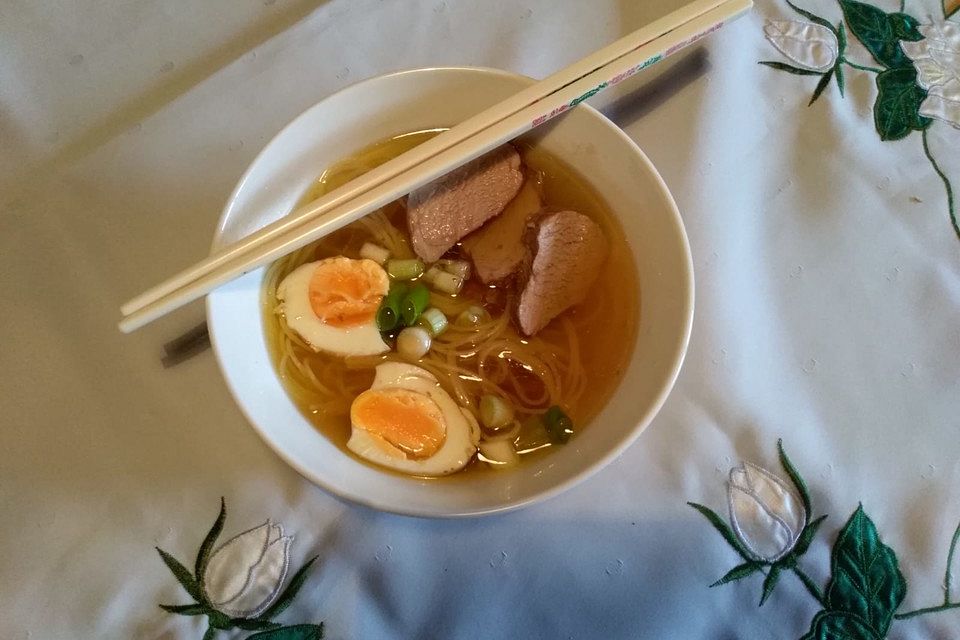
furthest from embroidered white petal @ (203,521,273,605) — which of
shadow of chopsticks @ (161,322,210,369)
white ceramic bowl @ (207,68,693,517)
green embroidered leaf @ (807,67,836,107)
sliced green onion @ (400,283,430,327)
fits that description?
green embroidered leaf @ (807,67,836,107)

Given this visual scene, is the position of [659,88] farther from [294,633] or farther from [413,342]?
[294,633]

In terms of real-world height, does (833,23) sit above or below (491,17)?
below

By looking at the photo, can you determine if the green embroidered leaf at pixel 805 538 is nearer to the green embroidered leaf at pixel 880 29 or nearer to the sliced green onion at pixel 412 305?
the sliced green onion at pixel 412 305

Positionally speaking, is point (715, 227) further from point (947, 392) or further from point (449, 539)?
point (449, 539)

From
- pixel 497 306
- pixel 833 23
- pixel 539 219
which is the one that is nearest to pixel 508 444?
pixel 497 306

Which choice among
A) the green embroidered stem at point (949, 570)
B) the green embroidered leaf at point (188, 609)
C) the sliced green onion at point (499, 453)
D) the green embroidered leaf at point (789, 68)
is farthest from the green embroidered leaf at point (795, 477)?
the green embroidered leaf at point (188, 609)

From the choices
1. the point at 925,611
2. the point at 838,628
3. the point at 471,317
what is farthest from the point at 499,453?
the point at 925,611
